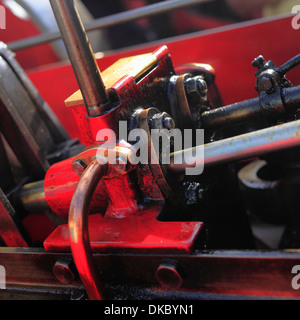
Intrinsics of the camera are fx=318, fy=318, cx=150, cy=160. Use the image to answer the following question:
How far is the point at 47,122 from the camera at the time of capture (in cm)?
131

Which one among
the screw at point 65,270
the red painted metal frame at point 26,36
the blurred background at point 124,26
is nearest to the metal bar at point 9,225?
the screw at point 65,270

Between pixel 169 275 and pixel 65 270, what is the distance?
0.27 meters

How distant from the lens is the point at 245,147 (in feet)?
2.25

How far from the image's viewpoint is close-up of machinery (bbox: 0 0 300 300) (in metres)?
0.64

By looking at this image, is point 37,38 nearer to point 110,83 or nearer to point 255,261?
point 110,83

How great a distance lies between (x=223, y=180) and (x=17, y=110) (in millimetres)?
779

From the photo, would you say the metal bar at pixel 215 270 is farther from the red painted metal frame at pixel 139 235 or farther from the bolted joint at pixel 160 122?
the bolted joint at pixel 160 122

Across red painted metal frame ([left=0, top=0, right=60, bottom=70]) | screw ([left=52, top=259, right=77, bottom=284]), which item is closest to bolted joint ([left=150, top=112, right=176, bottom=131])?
screw ([left=52, top=259, right=77, bottom=284])

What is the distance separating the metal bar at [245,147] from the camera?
639 mm

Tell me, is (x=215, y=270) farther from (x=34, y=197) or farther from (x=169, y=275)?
(x=34, y=197)

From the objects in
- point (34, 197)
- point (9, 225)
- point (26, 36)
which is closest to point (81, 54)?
point (34, 197)

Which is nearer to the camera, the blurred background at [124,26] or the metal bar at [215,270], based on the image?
the metal bar at [215,270]

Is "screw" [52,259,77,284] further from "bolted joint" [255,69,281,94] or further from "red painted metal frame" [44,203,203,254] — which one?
"bolted joint" [255,69,281,94]
